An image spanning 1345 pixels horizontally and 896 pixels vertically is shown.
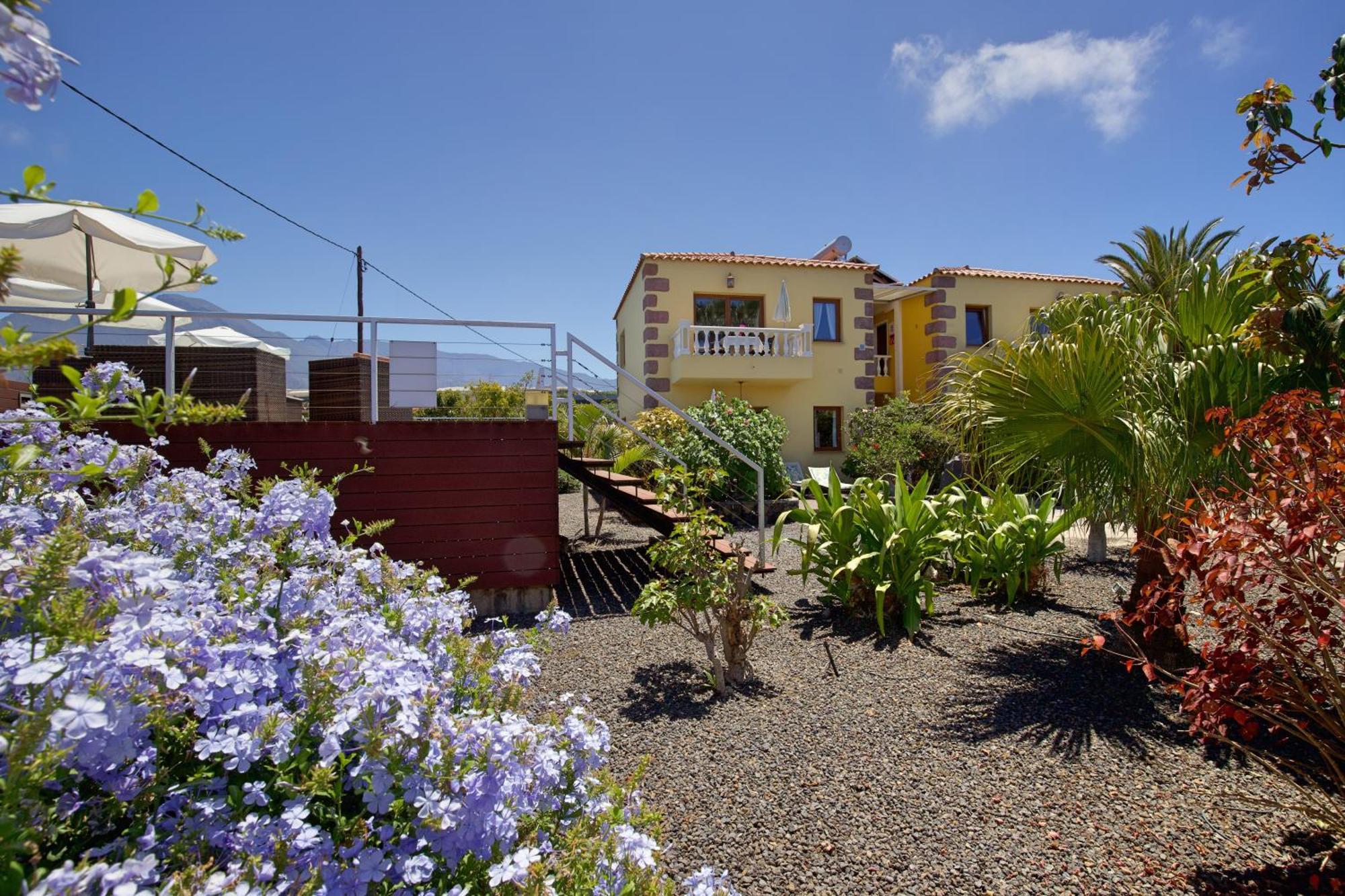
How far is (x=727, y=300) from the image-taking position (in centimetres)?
1675

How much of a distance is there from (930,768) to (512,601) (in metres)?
4.46

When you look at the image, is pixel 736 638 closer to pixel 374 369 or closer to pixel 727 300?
pixel 374 369

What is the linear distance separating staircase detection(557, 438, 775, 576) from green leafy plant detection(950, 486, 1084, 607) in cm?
179

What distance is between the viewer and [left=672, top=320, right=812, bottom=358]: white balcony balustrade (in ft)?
50.4

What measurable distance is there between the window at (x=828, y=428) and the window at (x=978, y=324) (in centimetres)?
442

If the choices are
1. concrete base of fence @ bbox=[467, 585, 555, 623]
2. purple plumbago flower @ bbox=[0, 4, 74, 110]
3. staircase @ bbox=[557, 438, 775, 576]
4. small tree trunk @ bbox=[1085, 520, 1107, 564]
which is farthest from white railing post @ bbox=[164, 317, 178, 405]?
small tree trunk @ bbox=[1085, 520, 1107, 564]

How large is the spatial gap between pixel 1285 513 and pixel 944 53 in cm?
782

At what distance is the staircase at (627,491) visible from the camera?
6.83 meters

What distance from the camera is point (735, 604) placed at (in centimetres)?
467

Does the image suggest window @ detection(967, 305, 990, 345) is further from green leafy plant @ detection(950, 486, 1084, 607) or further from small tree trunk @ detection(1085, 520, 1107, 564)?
green leafy plant @ detection(950, 486, 1084, 607)

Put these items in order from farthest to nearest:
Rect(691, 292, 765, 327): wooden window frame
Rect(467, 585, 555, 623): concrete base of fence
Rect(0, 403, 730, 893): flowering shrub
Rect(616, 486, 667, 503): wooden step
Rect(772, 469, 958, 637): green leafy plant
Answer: Rect(691, 292, 765, 327): wooden window frame < Rect(616, 486, 667, 503): wooden step < Rect(467, 585, 555, 623): concrete base of fence < Rect(772, 469, 958, 637): green leafy plant < Rect(0, 403, 730, 893): flowering shrub

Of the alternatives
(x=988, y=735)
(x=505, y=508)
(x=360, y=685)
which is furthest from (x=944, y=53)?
(x=360, y=685)

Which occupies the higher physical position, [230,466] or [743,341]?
[743,341]

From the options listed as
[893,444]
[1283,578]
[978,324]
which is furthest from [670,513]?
[978,324]
